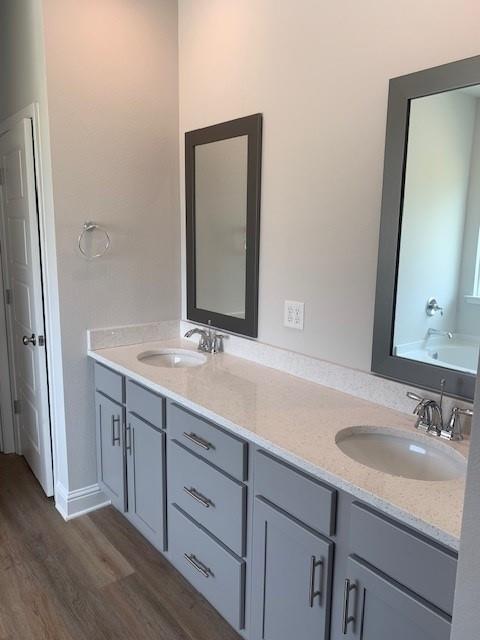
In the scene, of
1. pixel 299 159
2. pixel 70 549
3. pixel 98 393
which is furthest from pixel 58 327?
pixel 299 159

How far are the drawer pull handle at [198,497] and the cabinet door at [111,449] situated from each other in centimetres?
60

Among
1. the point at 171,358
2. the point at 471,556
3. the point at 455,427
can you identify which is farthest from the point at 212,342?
the point at 471,556

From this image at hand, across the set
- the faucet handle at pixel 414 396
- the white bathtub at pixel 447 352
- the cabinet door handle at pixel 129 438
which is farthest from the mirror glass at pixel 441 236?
the cabinet door handle at pixel 129 438

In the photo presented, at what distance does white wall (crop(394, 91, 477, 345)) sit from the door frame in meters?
1.64

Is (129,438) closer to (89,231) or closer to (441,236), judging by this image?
(89,231)

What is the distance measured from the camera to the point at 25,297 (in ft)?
9.37

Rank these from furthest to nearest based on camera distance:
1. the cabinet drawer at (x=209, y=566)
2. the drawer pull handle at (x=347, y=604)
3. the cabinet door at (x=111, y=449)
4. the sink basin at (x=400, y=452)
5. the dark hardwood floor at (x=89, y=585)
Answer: the cabinet door at (x=111, y=449) < the dark hardwood floor at (x=89, y=585) < the cabinet drawer at (x=209, y=566) < the sink basin at (x=400, y=452) < the drawer pull handle at (x=347, y=604)

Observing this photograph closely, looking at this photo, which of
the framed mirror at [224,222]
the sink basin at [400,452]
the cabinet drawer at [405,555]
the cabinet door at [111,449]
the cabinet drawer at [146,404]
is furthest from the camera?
the cabinet door at [111,449]

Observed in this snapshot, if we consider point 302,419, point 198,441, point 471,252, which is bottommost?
point 198,441

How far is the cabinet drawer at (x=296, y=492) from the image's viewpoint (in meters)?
1.36

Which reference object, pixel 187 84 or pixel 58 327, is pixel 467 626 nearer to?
→ pixel 58 327

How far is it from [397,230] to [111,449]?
1.72m

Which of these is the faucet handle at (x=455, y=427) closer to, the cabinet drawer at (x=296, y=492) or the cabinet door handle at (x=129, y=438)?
the cabinet drawer at (x=296, y=492)

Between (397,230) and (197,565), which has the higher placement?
(397,230)
